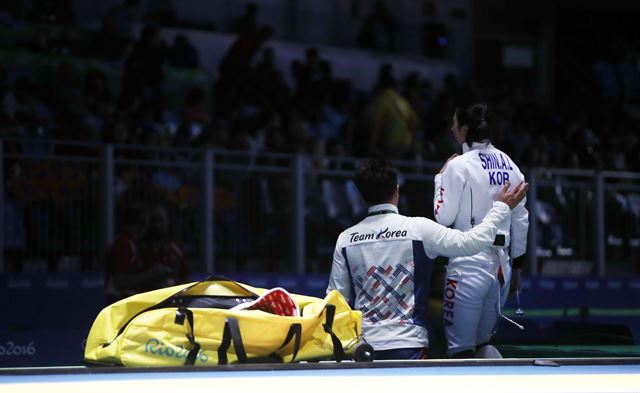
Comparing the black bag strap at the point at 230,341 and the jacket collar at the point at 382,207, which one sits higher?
the jacket collar at the point at 382,207

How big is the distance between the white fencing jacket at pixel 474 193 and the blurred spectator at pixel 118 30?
8.88 meters

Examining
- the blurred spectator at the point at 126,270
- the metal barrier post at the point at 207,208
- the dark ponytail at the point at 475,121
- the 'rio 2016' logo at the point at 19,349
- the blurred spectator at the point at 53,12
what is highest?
the blurred spectator at the point at 53,12

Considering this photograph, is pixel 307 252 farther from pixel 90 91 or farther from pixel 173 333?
pixel 173 333

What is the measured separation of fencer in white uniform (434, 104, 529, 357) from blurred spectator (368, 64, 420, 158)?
807 centimetres

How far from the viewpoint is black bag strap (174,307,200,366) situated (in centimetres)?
383

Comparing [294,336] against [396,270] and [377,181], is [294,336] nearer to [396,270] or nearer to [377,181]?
[396,270]

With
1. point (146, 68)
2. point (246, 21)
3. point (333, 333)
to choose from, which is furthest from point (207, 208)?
point (246, 21)

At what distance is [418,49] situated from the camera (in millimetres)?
19281

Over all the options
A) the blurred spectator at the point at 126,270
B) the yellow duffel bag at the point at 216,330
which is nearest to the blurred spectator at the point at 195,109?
the blurred spectator at the point at 126,270

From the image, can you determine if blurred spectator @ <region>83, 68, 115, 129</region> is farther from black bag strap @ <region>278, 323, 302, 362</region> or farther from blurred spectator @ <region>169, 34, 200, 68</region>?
black bag strap @ <region>278, 323, 302, 362</region>

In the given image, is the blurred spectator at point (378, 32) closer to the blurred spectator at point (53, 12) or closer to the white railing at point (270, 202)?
the blurred spectator at point (53, 12)

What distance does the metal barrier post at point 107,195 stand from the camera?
32.5 feet

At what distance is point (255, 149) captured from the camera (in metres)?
12.3

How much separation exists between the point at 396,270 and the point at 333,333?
0.92 metres
